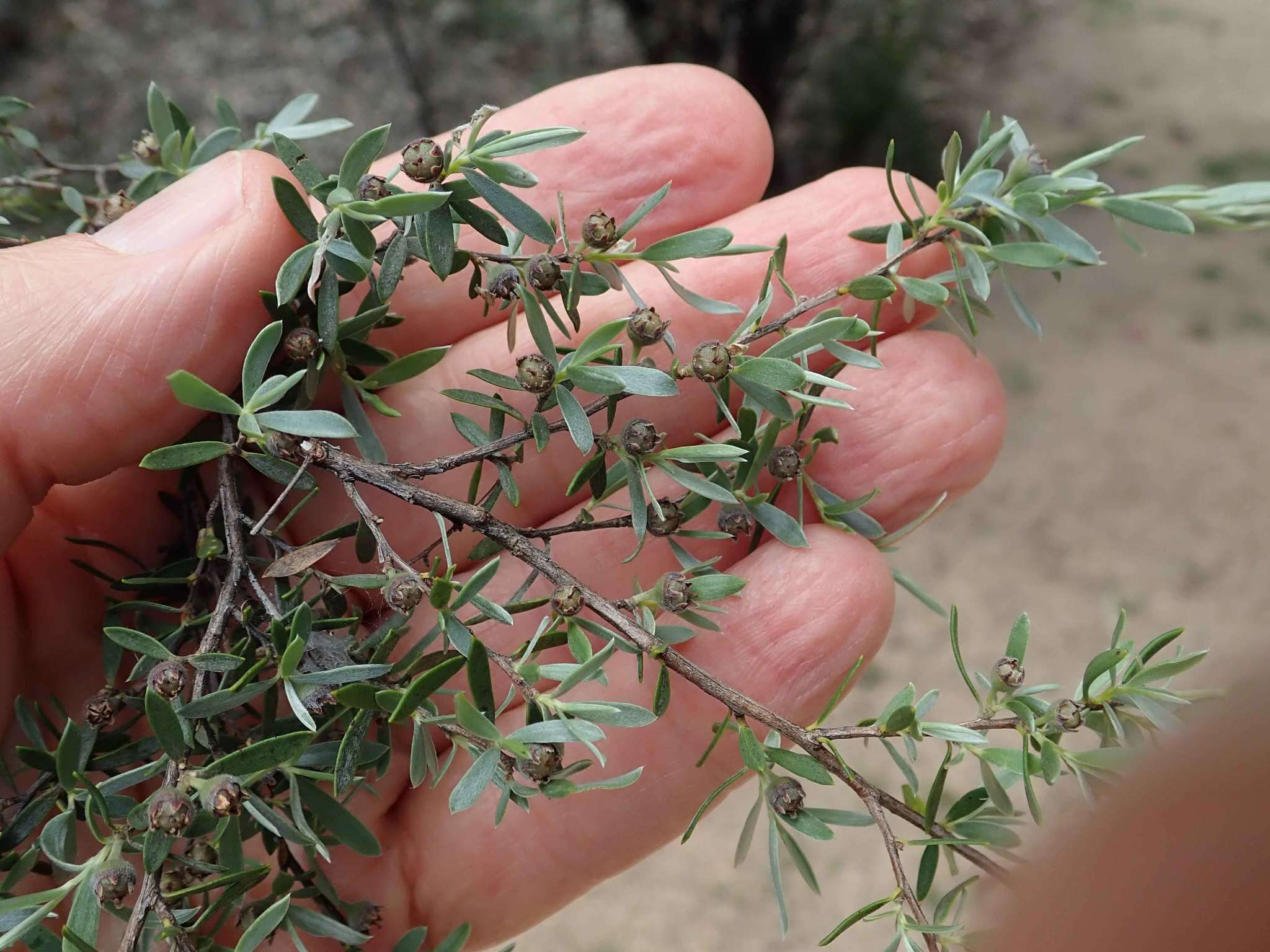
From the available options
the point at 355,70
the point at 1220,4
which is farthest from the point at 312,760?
the point at 1220,4

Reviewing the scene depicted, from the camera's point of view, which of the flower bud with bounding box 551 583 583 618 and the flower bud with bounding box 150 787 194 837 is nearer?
the flower bud with bounding box 150 787 194 837

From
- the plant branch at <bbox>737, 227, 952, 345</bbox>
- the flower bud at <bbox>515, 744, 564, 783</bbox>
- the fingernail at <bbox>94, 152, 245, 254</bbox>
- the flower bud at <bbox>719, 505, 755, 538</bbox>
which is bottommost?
the flower bud at <bbox>719, 505, 755, 538</bbox>

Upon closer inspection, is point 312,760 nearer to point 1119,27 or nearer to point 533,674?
point 533,674

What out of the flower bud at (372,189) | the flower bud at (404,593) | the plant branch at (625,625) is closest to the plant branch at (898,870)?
the plant branch at (625,625)

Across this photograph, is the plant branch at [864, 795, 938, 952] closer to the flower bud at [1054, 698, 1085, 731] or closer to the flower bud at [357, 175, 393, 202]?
the flower bud at [1054, 698, 1085, 731]

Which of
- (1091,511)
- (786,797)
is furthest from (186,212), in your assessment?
(1091,511)

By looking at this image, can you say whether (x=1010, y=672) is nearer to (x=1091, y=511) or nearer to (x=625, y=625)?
(x=625, y=625)

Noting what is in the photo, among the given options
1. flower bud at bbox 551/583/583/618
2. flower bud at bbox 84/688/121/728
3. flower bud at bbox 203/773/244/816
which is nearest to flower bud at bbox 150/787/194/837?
flower bud at bbox 203/773/244/816

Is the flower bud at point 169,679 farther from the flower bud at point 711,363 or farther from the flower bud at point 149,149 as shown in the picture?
the flower bud at point 149,149
